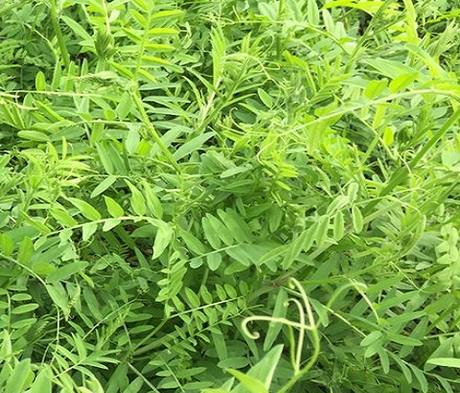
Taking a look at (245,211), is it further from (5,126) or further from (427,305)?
(5,126)

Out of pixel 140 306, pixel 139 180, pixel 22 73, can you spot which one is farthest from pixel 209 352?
pixel 22 73

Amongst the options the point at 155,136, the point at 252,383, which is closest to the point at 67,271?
the point at 155,136

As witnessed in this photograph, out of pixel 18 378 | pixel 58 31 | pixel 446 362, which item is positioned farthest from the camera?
pixel 58 31

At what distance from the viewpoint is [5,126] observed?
109cm

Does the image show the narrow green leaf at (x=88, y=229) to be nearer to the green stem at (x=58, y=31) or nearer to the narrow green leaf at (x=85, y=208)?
the narrow green leaf at (x=85, y=208)

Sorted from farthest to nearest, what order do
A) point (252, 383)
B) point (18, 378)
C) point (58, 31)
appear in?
point (58, 31) → point (18, 378) → point (252, 383)

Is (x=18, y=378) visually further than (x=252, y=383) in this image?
Yes

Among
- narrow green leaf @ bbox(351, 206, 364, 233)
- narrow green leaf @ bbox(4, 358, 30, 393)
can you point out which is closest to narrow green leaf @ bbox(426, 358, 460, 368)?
narrow green leaf @ bbox(351, 206, 364, 233)

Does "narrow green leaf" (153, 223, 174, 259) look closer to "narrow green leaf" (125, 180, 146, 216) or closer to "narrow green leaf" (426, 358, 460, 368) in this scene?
"narrow green leaf" (125, 180, 146, 216)

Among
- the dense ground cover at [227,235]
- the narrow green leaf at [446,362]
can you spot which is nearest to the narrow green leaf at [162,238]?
the dense ground cover at [227,235]

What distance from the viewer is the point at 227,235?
2.86ft

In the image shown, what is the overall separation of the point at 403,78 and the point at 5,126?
589 mm

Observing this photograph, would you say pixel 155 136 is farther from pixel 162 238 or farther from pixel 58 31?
pixel 58 31

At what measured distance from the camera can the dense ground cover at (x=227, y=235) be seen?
84 centimetres
